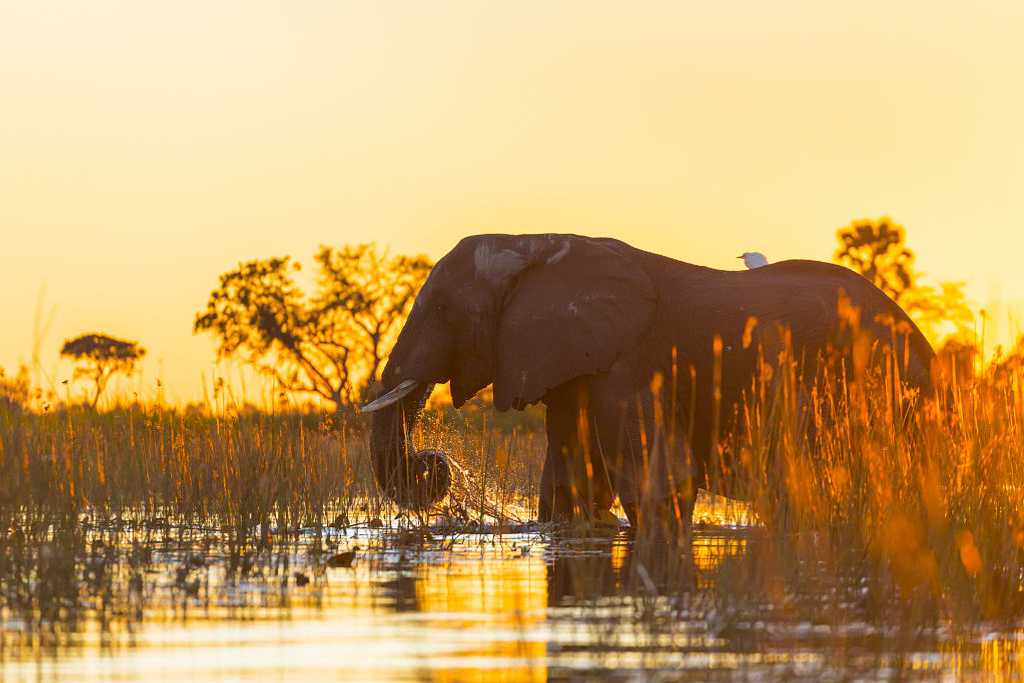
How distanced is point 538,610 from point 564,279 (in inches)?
229

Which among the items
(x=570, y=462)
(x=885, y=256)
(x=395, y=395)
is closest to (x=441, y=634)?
(x=570, y=462)

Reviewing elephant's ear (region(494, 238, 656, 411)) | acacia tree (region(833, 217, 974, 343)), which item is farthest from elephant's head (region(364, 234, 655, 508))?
acacia tree (region(833, 217, 974, 343))

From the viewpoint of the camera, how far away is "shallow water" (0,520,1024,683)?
689 centimetres

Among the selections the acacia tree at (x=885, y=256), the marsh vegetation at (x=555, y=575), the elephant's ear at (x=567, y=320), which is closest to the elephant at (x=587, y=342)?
the elephant's ear at (x=567, y=320)

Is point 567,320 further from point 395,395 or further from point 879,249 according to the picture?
point 879,249

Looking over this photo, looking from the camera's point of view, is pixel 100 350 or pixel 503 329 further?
pixel 100 350

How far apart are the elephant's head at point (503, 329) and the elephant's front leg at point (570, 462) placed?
0.75 feet

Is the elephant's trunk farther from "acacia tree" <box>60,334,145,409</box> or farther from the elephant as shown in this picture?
"acacia tree" <box>60,334,145,409</box>

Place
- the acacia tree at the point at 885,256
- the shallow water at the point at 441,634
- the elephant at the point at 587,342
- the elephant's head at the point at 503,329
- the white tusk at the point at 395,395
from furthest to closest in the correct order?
1. the acacia tree at the point at 885,256
2. the white tusk at the point at 395,395
3. the elephant's head at the point at 503,329
4. the elephant at the point at 587,342
5. the shallow water at the point at 441,634

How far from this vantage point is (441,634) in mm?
7762

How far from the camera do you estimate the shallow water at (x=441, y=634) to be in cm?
689

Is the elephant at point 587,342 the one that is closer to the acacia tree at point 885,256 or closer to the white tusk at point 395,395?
the white tusk at point 395,395

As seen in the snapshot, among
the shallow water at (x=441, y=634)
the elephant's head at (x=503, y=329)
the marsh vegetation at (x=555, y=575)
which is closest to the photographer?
the shallow water at (x=441, y=634)

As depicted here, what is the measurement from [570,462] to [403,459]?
4.08 ft
